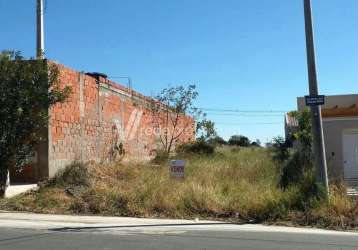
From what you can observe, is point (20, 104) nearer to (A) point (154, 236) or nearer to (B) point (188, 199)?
(B) point (188, 199)

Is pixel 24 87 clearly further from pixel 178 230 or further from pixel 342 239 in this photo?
pixel 342 239

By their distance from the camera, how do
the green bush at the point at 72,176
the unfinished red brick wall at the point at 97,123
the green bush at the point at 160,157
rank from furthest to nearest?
the green bush at the point at 160,157, the unfinished red brick wall at the point at 97,123, the green bush at the point at 72,176

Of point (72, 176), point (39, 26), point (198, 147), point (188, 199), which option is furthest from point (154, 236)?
point (198, 147)

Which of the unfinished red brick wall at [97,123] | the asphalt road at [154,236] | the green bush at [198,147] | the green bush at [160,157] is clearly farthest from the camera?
the green bush at [198,147]

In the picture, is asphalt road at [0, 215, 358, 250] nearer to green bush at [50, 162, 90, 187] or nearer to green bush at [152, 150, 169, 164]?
green bush at [50, 162, 90, 187]

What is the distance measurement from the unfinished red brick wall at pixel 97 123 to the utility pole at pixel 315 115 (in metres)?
9.81

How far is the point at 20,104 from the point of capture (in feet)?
57.0

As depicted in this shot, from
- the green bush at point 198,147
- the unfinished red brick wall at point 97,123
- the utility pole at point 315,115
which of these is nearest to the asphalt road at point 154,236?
the utility pole at point 315,115

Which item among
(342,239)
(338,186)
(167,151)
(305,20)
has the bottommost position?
(342,239)

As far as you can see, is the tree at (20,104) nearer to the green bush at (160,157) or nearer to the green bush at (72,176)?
the green bush at (72,176)

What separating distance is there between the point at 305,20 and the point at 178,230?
678 cm

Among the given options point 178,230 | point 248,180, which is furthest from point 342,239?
point 248,180

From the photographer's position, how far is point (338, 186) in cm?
1562

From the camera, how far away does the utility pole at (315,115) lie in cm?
1475
